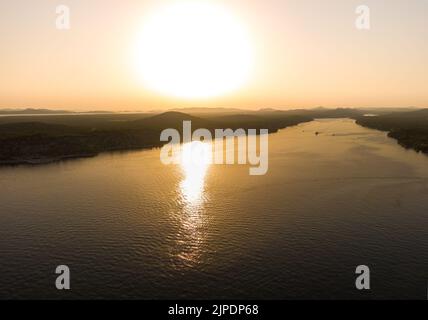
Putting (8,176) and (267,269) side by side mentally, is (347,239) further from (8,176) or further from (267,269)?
(8,176)

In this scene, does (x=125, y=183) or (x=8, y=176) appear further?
(x=8, y=176)

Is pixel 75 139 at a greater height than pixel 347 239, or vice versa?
pixel 75 139

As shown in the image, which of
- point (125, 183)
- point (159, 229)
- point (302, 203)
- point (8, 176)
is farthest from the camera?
point (8, 176)
